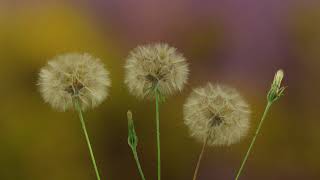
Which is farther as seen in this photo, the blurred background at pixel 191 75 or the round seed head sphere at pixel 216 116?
the blurred background at pixel 191 75

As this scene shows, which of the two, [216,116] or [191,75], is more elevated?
[191,75]

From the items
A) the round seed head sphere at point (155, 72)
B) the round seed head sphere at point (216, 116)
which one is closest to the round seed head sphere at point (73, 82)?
the round seed head sphere at point (155, 72)

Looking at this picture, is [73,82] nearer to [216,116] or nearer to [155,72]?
[155,72]

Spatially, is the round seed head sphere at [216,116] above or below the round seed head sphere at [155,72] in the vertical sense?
below

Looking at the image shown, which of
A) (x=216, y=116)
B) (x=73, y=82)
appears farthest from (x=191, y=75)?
(x=73, y=82)

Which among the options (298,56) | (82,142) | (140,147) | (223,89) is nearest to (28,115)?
(82,142)

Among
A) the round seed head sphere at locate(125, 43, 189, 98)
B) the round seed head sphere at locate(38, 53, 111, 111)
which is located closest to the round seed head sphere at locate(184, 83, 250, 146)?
the round seed head sphere at locate(125, 43, 189, 98)

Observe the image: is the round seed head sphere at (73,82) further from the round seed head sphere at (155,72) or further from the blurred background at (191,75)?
the blurred background at (191,75)
